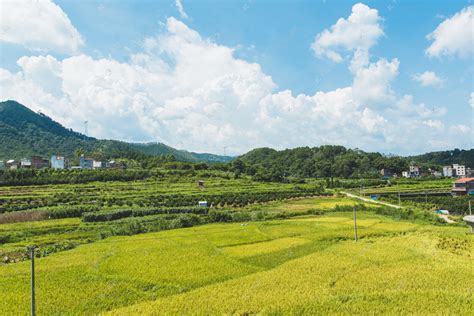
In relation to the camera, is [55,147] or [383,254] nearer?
[383,254]

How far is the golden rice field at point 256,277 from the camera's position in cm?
1494

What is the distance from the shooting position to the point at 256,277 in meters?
18.8

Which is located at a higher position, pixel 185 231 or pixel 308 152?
pixel 308 152

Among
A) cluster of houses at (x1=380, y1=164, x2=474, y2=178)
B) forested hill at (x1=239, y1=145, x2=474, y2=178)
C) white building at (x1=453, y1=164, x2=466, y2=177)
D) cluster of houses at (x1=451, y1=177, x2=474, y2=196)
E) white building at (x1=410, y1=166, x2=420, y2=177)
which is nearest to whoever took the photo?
cluster of houses at (x1=451, y1=177, x2=474, y2=196)

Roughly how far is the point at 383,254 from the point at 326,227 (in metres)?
12.3

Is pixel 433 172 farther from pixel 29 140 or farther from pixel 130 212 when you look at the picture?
pixel 29 140

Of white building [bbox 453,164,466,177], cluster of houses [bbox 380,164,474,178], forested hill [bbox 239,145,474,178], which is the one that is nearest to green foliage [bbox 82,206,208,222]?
forested hill [bbox 239,145,474,178]

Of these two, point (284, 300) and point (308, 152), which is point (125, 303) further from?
point (308, 152)

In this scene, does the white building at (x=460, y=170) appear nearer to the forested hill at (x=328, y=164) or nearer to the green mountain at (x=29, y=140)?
the forested hill at (x=328, y=164)

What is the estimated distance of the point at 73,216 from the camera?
151ft

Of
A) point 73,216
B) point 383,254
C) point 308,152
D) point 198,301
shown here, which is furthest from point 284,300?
point 308,152

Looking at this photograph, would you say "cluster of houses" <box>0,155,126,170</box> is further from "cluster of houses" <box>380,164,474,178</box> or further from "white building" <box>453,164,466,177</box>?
"white building" <box>453,164,466,177</box>

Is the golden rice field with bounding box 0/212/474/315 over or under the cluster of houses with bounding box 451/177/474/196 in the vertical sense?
under

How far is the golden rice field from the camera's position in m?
14.9
